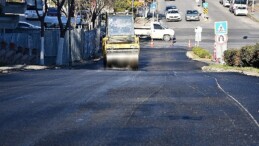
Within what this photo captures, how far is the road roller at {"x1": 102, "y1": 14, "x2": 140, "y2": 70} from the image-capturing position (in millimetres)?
30812

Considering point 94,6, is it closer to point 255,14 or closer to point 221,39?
point 221,39

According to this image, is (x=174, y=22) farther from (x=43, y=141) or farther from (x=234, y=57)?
(x=43, y=141)

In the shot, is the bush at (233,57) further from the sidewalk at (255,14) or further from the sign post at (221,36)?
the sidewalk at (255,14)

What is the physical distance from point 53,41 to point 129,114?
2585 centimetres

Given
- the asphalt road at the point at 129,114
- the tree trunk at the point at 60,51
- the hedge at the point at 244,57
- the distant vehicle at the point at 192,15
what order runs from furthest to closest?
the distant vehicle at the point at 192,15
the tree trunk at the point at 60,51
the hedge at the point at 244,57
the asphalt road at the point at 129,114

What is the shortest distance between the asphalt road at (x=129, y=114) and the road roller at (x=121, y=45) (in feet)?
43.5

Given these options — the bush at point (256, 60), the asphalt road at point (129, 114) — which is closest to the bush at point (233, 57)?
the bush at point (256, 60)

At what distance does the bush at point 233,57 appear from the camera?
28.7m

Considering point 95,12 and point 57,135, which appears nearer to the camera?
point 57,135

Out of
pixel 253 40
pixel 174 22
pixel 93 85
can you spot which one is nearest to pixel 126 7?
pixel 174 22

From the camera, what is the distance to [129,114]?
1100 centimetres

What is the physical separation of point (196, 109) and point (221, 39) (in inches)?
848

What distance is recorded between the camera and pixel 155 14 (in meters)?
87.7

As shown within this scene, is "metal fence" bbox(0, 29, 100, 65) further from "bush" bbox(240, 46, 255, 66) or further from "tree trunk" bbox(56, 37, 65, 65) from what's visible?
"bush" bbox(240, 46, 255, 66)
